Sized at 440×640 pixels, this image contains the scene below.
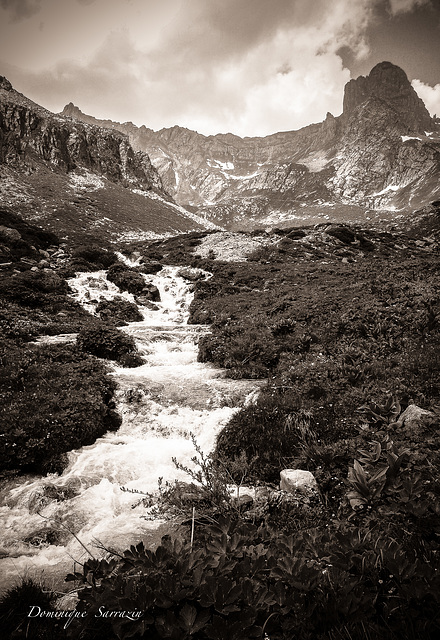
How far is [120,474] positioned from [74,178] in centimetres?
11799

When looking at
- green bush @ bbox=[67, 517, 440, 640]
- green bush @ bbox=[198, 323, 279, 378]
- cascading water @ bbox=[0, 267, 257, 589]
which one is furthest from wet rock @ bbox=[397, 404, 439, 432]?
green bush @ bbox=[198, 323, 279, 378]

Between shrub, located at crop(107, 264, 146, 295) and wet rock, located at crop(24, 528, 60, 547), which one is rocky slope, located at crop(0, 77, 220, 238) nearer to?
shrub, located at crop(107, 264, 146, 295)

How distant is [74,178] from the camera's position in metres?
102

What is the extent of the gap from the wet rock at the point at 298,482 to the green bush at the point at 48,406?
4.60 meters

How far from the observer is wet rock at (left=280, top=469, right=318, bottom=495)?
456 cm

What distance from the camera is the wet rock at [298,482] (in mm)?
4560

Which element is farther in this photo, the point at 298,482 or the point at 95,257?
the point at 95,257

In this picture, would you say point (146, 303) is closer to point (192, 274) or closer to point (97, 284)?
point (97, 284)

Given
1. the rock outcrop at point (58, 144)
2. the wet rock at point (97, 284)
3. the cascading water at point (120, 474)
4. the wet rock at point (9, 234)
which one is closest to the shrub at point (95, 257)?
the wet rock at point (9, 234)

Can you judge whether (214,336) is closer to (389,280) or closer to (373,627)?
(389,280)

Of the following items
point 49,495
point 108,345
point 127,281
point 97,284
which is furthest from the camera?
point 127,281

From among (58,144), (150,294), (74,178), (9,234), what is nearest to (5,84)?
(58,144)

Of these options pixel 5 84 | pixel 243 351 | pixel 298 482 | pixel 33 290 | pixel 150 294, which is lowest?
pixel 298 482

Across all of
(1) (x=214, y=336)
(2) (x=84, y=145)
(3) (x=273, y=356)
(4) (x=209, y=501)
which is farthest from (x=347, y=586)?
(2) (x=84, y=145)
